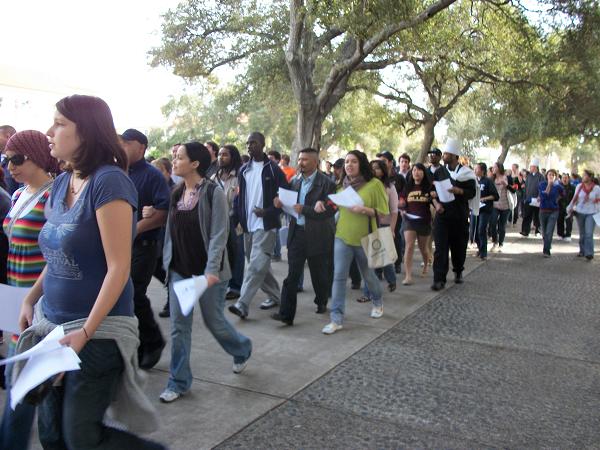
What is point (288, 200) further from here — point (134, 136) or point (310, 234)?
point (134, 136)

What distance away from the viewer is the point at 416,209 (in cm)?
898

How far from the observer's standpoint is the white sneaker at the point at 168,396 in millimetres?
Result: 4073

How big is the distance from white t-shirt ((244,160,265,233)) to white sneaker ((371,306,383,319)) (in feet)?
5.12

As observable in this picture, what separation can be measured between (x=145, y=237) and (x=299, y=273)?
1.86 m

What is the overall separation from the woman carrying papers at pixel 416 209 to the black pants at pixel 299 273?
8.00 ft

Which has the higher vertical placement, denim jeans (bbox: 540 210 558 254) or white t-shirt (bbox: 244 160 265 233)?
white t-shirt (bbox: 244 160 265 233)

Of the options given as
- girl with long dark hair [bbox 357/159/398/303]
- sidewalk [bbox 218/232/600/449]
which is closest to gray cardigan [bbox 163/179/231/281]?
sidewalk [bbox 218/232/600/449]

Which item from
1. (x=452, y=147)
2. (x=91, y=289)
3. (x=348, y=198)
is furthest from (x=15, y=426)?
(x=452, y=147)

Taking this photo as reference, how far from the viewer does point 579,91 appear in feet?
68.1

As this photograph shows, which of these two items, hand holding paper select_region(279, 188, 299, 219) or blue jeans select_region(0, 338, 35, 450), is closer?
blue jeans select_region(0, 338, 35, 450)

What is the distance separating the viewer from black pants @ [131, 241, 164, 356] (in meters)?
4.68

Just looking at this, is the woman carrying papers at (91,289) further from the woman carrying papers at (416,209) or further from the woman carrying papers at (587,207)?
the woman carrying papers at (587,207)

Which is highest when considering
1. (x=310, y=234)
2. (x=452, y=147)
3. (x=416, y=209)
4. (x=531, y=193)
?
(x=452, y=147)

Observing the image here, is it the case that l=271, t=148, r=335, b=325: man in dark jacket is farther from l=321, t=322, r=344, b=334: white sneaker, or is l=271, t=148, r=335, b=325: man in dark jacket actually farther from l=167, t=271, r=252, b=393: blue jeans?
l=167, t=271, r=252, b=393: blue jeans
